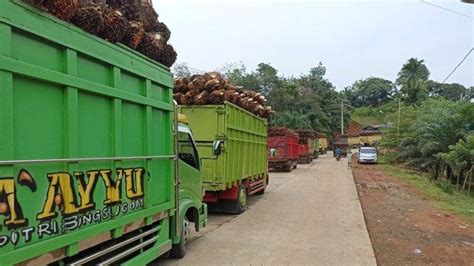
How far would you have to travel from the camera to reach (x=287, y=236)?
871 cm

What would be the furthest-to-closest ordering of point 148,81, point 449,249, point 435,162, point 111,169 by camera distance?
point 435,162, point 449,249, point 148,81, point 111,169

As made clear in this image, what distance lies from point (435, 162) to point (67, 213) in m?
25.7

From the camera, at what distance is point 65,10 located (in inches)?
145

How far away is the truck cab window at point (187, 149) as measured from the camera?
7184 millimetres

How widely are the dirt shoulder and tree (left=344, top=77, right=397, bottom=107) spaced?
101087 mm

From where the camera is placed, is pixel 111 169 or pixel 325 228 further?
pixel 325 228

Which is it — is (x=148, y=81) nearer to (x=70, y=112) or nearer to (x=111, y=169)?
(x=111, y=169)

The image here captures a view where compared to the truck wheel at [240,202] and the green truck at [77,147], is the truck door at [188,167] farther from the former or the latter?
the truck wheel at [240,202]

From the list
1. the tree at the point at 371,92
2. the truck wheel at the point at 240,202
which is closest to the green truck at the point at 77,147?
the truck wheel at the point at 240,202

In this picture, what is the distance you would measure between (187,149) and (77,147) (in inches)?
143

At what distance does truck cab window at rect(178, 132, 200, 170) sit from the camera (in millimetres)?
7184

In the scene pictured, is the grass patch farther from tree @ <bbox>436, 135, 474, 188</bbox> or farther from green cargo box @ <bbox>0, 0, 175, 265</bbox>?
green cargo box @ <bbox>0, 0, 175, 265</bbox>

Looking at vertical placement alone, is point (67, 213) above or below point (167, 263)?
above

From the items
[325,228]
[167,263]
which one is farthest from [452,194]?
[167,263]
